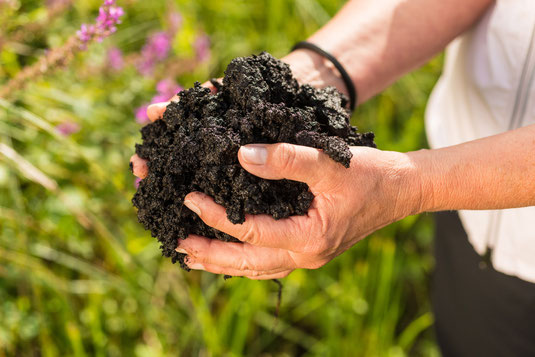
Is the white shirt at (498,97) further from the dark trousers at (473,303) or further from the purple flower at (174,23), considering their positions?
the purple flower at (174,23)

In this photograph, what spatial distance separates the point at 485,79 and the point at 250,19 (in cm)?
170

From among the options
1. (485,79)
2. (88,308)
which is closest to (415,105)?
(485,79)

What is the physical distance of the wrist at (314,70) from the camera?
3.73 feet

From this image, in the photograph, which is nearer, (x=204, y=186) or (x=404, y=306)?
(x=204, y=186)

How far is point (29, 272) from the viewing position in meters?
1.43

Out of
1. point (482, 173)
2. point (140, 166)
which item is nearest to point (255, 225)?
point (140, 166)

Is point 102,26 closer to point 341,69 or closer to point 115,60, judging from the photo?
point 115,60

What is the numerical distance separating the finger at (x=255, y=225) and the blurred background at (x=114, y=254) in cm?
49

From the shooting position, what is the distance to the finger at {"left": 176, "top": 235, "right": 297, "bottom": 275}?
38.0 inches

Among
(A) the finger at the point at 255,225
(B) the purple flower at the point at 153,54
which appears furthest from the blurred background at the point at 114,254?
(A) the finger at the point at 255,225

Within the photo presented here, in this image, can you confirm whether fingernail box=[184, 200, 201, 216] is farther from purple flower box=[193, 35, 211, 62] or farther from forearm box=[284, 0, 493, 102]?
purple flower box=[193, 35, 211, 62]

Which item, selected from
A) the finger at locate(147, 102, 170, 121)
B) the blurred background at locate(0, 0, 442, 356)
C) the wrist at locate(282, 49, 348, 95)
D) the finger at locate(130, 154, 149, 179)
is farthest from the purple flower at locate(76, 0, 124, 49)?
the wrist at locate(282, 49, 348, 95)

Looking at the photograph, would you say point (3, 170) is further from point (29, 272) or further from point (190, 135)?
point (190, 135)

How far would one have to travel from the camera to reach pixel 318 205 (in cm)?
90
